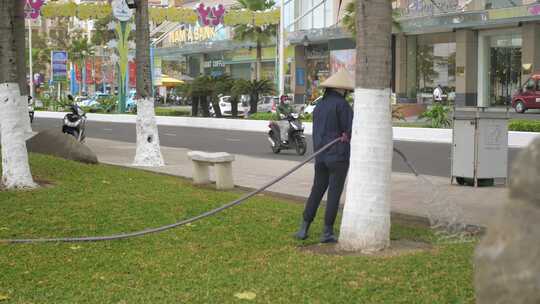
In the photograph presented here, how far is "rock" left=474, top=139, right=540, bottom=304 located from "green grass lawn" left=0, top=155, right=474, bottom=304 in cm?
183

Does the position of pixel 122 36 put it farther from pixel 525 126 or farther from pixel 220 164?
pixel 220 164

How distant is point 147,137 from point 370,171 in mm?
9748

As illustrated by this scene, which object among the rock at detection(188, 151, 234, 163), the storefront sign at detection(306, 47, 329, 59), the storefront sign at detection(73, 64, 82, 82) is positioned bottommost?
the rock at detection(188, 151, 234, 163)

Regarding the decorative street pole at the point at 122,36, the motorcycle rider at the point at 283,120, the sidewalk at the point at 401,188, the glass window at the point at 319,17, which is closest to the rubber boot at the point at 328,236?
the sidewalk at the point at 401,188

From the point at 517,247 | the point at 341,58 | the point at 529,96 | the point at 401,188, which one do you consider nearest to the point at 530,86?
the point at 529,96

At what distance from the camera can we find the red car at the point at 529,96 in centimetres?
3831

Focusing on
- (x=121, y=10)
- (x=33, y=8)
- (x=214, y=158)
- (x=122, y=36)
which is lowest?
(x=214, y=158)

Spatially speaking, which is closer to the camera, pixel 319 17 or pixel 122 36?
pixel 122 36

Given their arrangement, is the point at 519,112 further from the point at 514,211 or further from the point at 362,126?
the point at 514,211

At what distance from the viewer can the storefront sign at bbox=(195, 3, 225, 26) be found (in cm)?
3387

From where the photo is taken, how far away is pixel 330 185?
721 centimetres

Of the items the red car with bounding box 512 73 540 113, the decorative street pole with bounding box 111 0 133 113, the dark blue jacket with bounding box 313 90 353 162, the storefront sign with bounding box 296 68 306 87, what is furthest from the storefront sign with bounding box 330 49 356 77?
the dark blue jacket with bounding box 313 90 353 162

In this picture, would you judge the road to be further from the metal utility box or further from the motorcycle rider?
the metal utility box

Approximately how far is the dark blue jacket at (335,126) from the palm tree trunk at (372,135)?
0.37m
